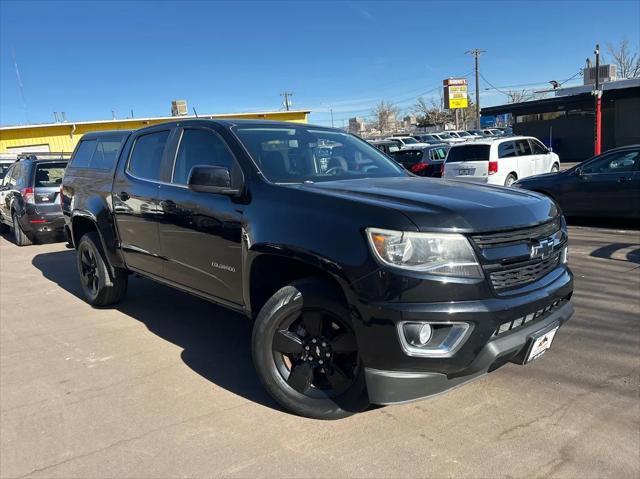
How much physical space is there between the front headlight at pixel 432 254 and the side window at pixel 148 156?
102 inches

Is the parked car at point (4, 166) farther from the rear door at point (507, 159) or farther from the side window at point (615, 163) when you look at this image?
the side window at point (615, 163)

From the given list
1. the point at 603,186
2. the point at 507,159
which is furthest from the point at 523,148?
the point at 603,186

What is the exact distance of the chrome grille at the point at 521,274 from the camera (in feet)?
9.12

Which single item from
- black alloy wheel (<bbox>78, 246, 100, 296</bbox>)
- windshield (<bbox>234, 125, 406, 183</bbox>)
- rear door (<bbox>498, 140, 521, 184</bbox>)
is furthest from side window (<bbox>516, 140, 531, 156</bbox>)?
black alloy wheel (<bbox>78, 246, 100, 296</bbox>)

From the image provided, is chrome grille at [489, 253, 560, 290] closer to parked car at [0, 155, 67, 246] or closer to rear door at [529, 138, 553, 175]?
parked car at [0, 155, 67, 246]

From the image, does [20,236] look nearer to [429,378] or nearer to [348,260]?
[348,260]

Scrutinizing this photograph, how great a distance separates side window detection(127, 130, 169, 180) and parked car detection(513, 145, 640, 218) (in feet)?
27.3

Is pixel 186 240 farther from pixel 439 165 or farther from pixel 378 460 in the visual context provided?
pixel 439 165

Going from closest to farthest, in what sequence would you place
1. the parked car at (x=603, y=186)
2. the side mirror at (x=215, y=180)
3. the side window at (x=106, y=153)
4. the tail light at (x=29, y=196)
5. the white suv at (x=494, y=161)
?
1. the side mirror at (x=215, y=180)
2. the side window at (x=106, y=153)
3. the parked car at (x=603, y=186)
4. the tail light at (x=29, y=196)
5. the white suv at (x=494, y=161)

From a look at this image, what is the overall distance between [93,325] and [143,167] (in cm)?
172

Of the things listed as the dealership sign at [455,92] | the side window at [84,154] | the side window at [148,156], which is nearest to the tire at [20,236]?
the side window at [84,154]

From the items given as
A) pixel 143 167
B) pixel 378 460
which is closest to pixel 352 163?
pixel 143 167

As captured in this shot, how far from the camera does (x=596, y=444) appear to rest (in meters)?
2.95

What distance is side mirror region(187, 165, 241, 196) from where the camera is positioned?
3.52m
